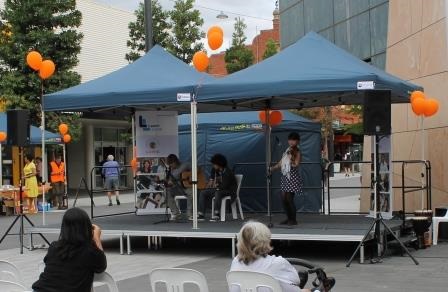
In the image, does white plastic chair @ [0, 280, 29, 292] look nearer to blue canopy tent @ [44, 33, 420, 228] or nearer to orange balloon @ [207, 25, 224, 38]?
blue canopy tent @ [44, 33, 420, 228]

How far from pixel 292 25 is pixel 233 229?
18619 mm

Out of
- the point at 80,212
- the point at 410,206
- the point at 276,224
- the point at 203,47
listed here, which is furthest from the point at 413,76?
the point at 203,47

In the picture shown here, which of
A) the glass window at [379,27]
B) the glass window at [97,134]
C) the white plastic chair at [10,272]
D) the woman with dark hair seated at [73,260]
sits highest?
the glass window at [379,27]

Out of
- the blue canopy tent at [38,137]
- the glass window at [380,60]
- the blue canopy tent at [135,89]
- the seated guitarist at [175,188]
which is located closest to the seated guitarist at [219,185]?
the seated guitarist at [175,188]

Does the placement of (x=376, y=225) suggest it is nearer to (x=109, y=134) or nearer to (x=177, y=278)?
(x=177, y=278)

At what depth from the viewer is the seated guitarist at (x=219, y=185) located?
1359 cm

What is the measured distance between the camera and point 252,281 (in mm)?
5258

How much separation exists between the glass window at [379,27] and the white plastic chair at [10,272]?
1709cm

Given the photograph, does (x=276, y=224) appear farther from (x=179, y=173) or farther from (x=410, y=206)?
(x=410, y=206)

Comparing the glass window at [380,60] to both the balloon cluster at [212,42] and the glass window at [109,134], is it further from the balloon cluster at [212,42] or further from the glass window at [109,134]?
the glass window at [109,134]

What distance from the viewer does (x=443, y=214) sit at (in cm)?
1328

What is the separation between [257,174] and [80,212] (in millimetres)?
11930

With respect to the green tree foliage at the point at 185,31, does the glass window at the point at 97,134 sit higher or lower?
lower

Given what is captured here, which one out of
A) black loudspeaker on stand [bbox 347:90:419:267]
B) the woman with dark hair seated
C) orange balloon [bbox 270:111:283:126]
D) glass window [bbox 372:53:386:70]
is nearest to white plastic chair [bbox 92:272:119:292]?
the woman with dark hair seated
